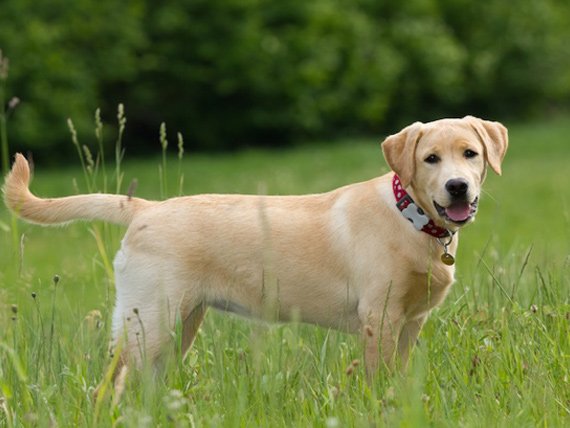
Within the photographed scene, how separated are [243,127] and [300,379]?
22.5 m

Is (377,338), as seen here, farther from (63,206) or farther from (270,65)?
(270,65)

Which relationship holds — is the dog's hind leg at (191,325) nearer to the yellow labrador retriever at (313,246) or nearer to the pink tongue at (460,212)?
the yellow labrador retriever at (313,246)

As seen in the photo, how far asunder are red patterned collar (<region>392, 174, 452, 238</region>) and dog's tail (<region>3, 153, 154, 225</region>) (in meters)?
1.12

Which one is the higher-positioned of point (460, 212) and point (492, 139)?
point (492, 139)

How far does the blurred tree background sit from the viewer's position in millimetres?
21625

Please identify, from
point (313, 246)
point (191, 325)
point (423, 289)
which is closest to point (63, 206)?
point (191, 325)

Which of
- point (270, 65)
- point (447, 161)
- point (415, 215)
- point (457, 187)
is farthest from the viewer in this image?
point (270, 65)

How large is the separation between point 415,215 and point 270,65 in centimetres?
2108

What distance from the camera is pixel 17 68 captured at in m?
20.7

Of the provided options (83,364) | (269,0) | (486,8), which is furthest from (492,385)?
(486,8)

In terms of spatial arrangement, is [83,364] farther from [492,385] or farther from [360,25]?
[360,25]

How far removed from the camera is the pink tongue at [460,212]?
4301 mm

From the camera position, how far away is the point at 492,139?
4.53 m

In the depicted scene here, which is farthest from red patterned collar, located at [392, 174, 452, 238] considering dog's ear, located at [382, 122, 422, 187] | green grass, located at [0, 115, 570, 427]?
green grass, located at [0, 115, 570, 427]
